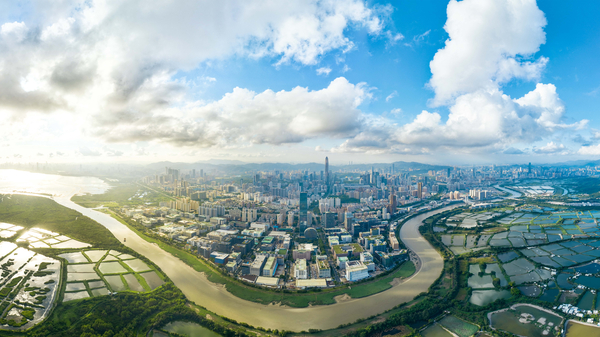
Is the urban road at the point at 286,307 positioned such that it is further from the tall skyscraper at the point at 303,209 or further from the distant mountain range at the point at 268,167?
the distant mountain range at the point at 268,167

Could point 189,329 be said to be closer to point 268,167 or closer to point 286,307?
point 286,307

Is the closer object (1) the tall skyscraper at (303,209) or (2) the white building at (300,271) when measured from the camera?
(2) the white building at (300,271)

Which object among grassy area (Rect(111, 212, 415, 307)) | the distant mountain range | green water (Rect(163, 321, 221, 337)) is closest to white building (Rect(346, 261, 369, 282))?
grassy area (Rect(111, 212, 415, 307))

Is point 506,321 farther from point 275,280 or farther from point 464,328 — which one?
point 275,280

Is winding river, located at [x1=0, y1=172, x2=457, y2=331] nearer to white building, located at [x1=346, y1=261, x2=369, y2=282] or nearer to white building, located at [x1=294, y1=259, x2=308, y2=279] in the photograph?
white building, located at [x1=346, y1=261, x2=369, y2=282]

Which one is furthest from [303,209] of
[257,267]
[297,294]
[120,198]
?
[120,198]

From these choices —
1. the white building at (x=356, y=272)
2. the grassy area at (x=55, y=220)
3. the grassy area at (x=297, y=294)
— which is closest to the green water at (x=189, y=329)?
the grassy area at (x=297, y=294)

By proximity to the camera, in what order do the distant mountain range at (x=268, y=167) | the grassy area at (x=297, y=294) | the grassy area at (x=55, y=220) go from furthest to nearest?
the distant mountain range at (x=268, y=167)
the grassy area at (x=55, y=220)
the grassy area at (x=297, y=294)

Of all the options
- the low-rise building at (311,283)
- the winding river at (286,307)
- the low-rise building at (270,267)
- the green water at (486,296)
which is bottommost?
the winding river at (286,307)
